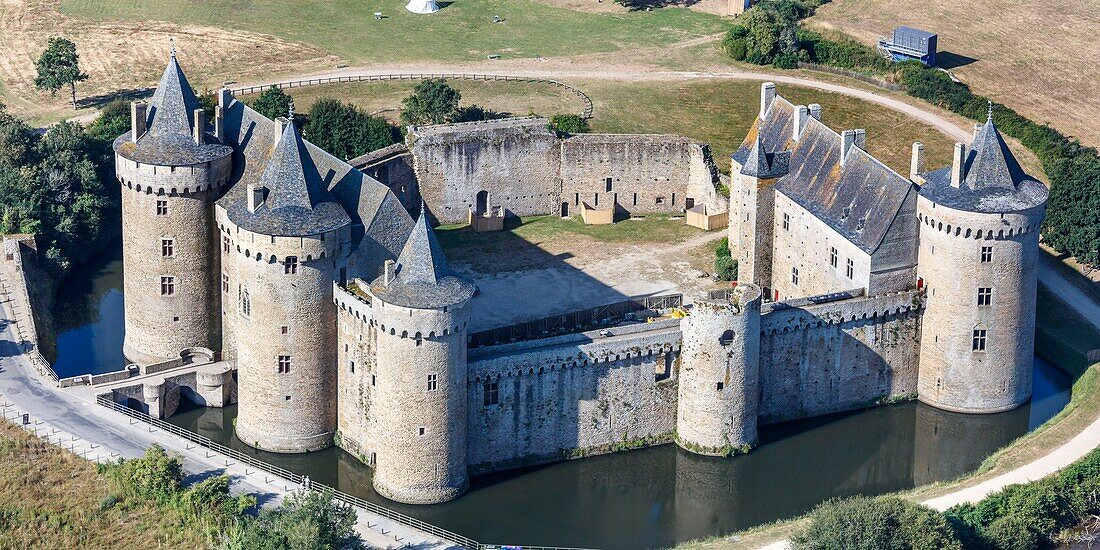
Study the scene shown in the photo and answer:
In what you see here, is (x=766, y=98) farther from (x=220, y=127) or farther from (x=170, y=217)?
(x=170, y=217)

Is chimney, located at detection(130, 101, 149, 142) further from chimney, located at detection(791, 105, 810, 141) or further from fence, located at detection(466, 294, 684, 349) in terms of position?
chimney, located at detection(791, 105, 810, 141)

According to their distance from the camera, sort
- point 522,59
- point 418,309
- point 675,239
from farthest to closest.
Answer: point 522,59
point 675,239
point 418,309

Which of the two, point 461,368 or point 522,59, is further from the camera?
point 522,59

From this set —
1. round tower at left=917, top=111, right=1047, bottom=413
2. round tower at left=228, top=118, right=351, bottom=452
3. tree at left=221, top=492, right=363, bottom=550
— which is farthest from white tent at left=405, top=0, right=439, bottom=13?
tree at left=221, top=492, right=363, bottom=550

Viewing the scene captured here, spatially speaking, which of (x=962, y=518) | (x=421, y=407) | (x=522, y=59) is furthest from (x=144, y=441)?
(x=522, y=59)

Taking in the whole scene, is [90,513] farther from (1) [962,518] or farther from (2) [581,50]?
(2) [581,50]

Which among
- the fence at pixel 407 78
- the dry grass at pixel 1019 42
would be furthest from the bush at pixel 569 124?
the dry grass at pixel 1019 42

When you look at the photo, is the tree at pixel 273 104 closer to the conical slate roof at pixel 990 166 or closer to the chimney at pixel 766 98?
the chimney at pixel 766 98
